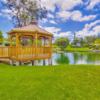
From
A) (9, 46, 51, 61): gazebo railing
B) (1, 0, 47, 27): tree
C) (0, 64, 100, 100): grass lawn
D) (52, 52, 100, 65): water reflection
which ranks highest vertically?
(1, 0, 47, 27): tree

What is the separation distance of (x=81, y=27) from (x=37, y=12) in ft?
256

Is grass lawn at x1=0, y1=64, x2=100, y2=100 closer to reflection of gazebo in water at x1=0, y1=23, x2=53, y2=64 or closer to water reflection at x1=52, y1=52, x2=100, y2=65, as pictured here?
reflection of gazebo in water at x1=0, y1=23, x2=53, y2=64

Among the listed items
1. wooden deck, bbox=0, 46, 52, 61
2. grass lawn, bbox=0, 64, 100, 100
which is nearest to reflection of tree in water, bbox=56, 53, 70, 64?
wooden deck, bbox=0, 46, 52, 61

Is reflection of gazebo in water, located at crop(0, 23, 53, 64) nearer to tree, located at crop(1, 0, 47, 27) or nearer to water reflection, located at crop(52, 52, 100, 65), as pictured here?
water reflection, located at crop(52, 52, 100, 65)

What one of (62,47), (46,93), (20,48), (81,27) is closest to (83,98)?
(46,93)

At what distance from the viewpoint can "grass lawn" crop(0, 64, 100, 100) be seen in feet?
26.3

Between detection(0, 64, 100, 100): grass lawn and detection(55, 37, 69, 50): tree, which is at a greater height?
detection(55, 37, 69, 50): tree

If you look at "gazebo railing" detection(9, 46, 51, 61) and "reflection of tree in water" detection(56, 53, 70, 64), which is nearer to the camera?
"gazebo railing" detection(9, 46, 51, 61)

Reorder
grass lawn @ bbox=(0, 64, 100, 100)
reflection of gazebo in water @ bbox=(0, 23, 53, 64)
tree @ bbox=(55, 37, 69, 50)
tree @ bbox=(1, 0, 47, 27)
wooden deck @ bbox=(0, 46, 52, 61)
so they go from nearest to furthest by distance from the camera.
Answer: grass lawn @ bbox=(0, 64, 100, 100)
wooden deck @ bbox=(0, 46, 52, 61)
reflection of gazebo in water @ bbox=(0, 23, 53, 64)
tree @ bbox=(1, 0, 47, 27)
tree @ bbox=(55, 37, 69, 50)

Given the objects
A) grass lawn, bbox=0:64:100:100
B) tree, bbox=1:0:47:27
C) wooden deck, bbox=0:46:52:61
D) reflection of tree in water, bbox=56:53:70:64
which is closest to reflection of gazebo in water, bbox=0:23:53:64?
wooden deck, bbox=0:46:52:61

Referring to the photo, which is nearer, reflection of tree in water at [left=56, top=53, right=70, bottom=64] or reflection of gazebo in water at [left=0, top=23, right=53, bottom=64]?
reflection of gazebo in water at [left=0, top=23, right=53, bottom=64]

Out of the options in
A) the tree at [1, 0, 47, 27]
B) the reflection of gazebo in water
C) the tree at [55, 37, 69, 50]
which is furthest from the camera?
the tree at [55, 37, 69, 50]

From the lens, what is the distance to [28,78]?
32.3ft

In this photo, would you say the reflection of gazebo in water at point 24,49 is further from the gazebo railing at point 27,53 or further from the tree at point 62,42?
the tree at point 62,42
